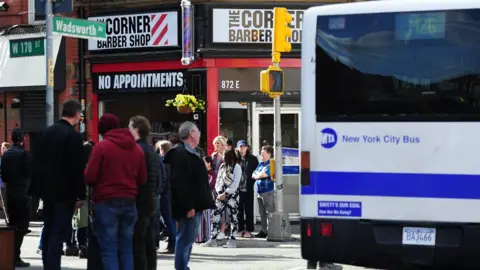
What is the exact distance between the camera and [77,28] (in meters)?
15.9

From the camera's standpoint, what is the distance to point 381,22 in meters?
10.1

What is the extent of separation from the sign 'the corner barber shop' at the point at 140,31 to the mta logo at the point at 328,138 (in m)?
13.6

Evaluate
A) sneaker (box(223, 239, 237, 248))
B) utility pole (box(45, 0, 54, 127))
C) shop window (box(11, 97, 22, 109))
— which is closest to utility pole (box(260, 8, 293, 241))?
sneaker (box(223, 239, 237, 248))

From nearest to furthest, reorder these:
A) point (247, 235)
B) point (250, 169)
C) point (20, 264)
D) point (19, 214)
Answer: point (20, 264) → point (19, 214) → point (247, 235) → point (250, 169)

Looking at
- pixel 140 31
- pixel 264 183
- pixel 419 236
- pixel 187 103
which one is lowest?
pixel 419 236

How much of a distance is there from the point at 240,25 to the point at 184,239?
1212 cm

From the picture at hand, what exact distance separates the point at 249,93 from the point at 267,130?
952mm

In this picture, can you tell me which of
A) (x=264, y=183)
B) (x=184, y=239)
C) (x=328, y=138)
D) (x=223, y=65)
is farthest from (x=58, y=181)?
(x=223, y=65)

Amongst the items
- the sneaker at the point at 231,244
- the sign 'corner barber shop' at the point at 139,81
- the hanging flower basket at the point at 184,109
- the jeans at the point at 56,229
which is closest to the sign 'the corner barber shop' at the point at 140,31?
the sign 'corner barber shop' at the point at 139,81

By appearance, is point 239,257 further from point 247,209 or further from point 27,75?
point 27,75

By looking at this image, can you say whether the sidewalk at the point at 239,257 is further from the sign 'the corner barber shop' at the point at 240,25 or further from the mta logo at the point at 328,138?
the sign 'the corner barber shop' at the point at 240,25

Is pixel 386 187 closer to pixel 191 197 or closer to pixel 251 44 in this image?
pixel 191 197

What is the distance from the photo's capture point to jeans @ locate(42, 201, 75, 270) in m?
10.7

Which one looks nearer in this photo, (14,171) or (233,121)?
(14,171)
